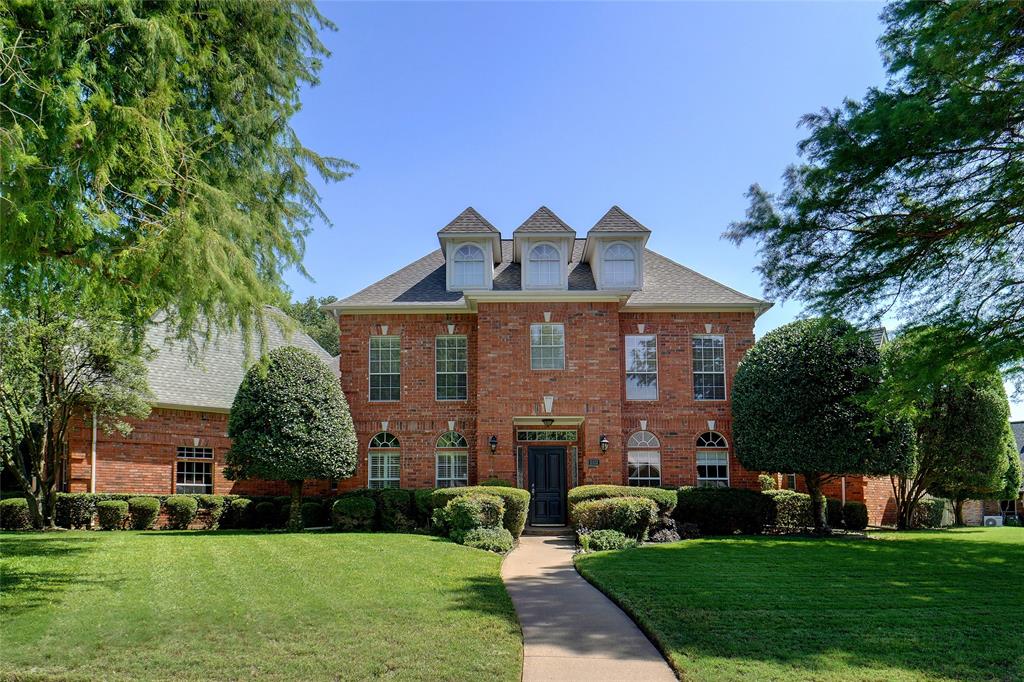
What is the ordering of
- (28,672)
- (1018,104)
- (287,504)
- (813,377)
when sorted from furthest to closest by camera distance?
1. (287,504)
2. (813,377)
3. (1018,104)
4. (28,672)

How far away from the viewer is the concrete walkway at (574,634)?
6.74 m

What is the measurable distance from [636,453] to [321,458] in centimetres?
806

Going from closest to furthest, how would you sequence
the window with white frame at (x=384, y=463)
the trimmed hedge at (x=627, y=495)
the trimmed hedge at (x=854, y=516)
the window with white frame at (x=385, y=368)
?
the trimmed hedge at (x=627, y=495), the trimmed hedge at (x=854, y=516), the window with white frame at (x=384, y=463), the window with white frame at (x=385, y=368)

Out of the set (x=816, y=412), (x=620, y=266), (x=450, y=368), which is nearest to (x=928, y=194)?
(x=816, y=412)

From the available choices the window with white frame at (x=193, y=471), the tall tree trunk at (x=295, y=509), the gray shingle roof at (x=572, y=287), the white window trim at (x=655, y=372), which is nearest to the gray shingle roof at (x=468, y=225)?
the gray shingle roof at (x=572, y=287)

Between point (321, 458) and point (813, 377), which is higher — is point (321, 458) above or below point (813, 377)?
below

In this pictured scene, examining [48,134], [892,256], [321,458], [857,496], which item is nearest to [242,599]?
[48,134]

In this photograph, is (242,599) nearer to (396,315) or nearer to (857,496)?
(396,315)

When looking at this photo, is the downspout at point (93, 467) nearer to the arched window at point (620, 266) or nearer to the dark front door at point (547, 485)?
the dark front door at point (547, 485)

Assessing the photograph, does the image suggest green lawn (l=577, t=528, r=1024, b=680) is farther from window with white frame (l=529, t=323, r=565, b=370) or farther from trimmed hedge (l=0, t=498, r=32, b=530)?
trimmed hedge (l=0, t=498, r=32, b=530)

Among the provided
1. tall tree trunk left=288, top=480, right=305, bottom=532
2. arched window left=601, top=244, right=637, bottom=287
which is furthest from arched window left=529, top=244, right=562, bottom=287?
tall tree trunk left=288, top=480, right=305, bottom=532

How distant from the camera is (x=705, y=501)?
1748cm

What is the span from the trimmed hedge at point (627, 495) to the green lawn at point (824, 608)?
2563 millimetres

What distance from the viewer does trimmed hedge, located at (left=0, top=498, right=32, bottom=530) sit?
1833 cm
